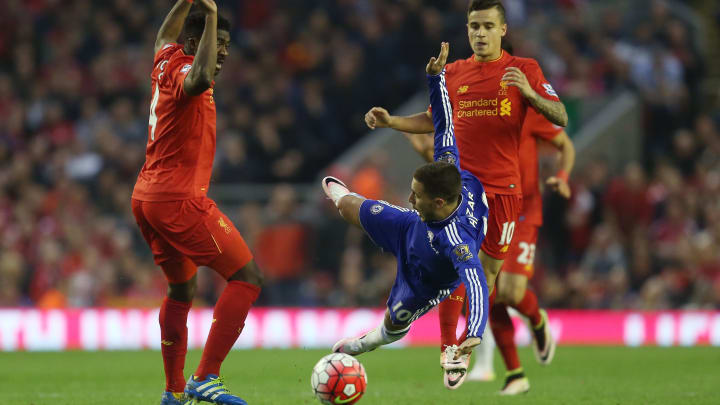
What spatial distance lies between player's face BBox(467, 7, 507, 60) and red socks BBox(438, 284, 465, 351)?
5.38 ft

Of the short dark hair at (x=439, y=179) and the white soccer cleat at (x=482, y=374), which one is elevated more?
the short dark hair at (x=439, y=179)

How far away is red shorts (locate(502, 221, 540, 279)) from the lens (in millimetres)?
8336

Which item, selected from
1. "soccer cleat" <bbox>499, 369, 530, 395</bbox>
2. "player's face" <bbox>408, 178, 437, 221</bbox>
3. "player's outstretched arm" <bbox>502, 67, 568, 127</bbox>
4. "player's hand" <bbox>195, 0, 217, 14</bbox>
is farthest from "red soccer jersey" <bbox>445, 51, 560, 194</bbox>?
"player's hand" <bbox>195, 0, 217, 14</bbox>

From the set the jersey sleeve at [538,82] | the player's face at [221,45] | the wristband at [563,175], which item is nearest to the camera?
the player's face at [221,45]

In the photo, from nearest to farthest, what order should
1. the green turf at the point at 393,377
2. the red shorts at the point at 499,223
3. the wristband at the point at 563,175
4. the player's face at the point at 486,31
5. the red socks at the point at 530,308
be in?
the player's face at the point at 486,31, the red shorts at the point at 499,223, the green turf at the point at 393,377, the wristband at the point at 563,175, the red socks at the point at 530,308

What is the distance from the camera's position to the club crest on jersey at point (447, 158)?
6574 mm

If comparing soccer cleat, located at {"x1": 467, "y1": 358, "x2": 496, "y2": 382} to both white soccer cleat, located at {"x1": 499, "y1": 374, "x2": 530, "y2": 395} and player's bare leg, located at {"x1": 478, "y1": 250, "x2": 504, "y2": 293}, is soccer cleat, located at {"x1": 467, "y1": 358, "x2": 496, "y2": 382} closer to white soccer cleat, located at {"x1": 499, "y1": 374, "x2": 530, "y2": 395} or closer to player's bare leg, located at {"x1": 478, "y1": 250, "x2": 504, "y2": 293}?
white soccer cleat, located at {"x1": 499, "y1": 374, "x2": 530, "y2": 395}

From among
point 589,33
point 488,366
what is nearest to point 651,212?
point 589,33

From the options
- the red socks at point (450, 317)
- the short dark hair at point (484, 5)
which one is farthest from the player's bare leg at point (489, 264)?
the short dark hair at point (484, 5)

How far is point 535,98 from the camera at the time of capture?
6.66m

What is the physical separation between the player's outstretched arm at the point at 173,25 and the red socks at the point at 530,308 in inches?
133

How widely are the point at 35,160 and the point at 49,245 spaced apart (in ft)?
6.22

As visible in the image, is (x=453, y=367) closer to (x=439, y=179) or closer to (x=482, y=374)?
(x=439, y=179)

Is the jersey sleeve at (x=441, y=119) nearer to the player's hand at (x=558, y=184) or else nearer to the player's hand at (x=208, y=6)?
the player's hand at (x=208, y=6)
